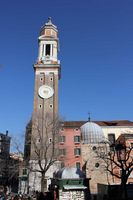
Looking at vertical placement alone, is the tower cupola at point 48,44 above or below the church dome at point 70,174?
above

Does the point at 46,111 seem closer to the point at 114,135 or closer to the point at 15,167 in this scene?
the point at 15,167

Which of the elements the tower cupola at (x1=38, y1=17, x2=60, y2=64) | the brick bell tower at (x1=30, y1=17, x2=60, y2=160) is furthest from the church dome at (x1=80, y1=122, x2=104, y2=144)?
the tower cupola at (x1=38, y1=17, x2=60, y2=64)

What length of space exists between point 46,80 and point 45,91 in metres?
2.56

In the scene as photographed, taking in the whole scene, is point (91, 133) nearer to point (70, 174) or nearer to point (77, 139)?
point (77, 139)

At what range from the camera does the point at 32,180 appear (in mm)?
48531

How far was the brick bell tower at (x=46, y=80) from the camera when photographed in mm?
52344

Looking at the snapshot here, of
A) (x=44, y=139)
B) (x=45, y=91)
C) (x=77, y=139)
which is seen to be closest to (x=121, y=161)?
(x=44, y=139)

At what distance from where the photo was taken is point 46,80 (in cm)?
5650

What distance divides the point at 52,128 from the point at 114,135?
1700 centimetres

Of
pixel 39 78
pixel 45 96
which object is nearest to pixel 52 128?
pixel 45 96

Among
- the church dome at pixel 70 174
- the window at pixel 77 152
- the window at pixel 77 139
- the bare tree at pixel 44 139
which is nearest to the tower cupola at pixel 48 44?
the bare tree at pixel 44 139

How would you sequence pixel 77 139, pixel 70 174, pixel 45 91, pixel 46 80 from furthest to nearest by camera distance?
pixel 77 139 < pixel 46 80 < pixel 45 91 < pixel 70 174

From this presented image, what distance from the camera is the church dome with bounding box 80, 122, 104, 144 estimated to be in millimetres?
56284

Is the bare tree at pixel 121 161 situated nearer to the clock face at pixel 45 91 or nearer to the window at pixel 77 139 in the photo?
the window at pixel 77 139
